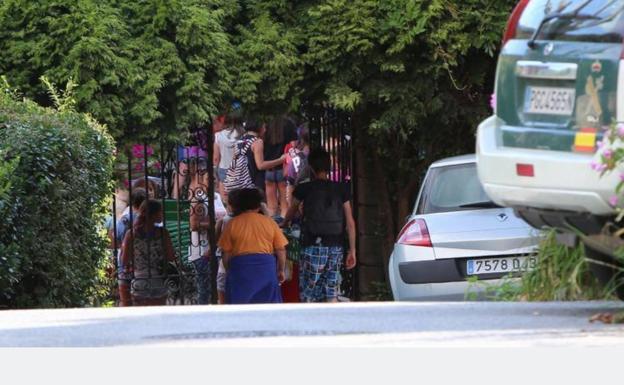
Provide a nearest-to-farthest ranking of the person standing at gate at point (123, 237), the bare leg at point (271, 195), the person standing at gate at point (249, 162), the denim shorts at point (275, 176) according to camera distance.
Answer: the person standing at gate at point (123, 237) < the person standing at gate at point (249, 162) < the denim shorts at point (275, 176) < the bare leg at point (271, 195)

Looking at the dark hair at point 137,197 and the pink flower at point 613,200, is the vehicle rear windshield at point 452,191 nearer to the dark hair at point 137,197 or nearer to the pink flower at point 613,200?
the pink flower at point 613,200

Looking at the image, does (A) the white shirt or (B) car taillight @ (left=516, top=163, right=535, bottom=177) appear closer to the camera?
(B) car taillight @ (left=516, top=163, right=535, bottom=177)

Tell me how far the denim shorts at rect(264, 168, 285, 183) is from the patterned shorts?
5656mm

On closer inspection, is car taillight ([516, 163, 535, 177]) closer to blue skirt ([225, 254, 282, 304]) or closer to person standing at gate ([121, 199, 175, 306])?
blue skirt ([225, 254, 282, 304])

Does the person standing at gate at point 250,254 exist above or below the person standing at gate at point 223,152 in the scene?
below

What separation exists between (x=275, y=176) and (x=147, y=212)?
470 cm

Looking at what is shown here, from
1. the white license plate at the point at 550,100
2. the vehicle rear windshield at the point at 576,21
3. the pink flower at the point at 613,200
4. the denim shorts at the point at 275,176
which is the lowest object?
the denim shorts at the point at 275,176

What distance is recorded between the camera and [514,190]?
27.8 feet

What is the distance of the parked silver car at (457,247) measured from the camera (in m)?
12.2

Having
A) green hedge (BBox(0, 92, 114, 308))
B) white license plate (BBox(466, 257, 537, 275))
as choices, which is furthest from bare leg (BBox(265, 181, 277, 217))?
white license plate (BBox(466, 257, 537, 275))

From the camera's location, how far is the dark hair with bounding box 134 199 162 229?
16.7 m

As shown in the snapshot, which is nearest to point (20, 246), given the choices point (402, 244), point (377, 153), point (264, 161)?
point (402, 244)

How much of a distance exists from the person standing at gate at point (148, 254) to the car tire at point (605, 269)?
8.22m

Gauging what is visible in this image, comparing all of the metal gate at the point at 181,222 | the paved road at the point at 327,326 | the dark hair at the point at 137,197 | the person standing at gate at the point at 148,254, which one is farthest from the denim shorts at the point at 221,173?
the paved road at the point at 327,326
